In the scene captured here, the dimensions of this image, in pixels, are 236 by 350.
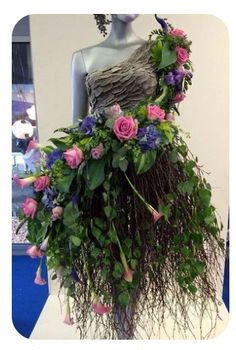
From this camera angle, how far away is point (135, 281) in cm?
85

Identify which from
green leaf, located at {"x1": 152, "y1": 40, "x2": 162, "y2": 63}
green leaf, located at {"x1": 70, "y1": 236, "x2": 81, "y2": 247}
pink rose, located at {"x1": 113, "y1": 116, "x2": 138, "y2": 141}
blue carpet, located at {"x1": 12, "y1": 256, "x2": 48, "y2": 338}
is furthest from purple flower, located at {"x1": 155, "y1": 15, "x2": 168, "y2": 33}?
blue carpet, located at {"x1": 12, "y1": 256, "x2": 48, "y2": 338}

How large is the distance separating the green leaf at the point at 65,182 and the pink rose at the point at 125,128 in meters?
0.12

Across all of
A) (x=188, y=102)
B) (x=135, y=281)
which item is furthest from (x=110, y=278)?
(x=188, y=102)

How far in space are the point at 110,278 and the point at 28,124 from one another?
0.54 metres

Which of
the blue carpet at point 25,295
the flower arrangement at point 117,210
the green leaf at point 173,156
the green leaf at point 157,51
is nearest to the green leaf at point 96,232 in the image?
the flower arrangement at point 117,210

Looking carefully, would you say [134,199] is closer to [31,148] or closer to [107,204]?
[107,204]

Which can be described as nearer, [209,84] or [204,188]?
[204,188]

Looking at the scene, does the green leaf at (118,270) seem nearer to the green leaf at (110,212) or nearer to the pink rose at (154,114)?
the green leaf at (110,212)

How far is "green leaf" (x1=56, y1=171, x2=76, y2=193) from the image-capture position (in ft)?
2.54

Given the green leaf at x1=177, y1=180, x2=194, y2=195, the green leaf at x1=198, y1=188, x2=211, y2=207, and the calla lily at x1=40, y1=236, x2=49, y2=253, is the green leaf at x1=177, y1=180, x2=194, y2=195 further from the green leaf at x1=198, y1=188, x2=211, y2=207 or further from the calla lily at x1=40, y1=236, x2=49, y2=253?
the calla lily at x1=40, y1=236, x2=49, y2=253

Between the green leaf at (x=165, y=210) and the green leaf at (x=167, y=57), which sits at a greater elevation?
the green leaf at (x=167, y=57)

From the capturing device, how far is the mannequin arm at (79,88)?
1027 mm

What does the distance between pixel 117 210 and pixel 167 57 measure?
402mm

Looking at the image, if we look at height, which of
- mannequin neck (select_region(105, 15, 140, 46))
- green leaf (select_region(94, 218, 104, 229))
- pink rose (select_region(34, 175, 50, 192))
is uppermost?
mannequin neck (select_region(105, 15, 140, 46))
